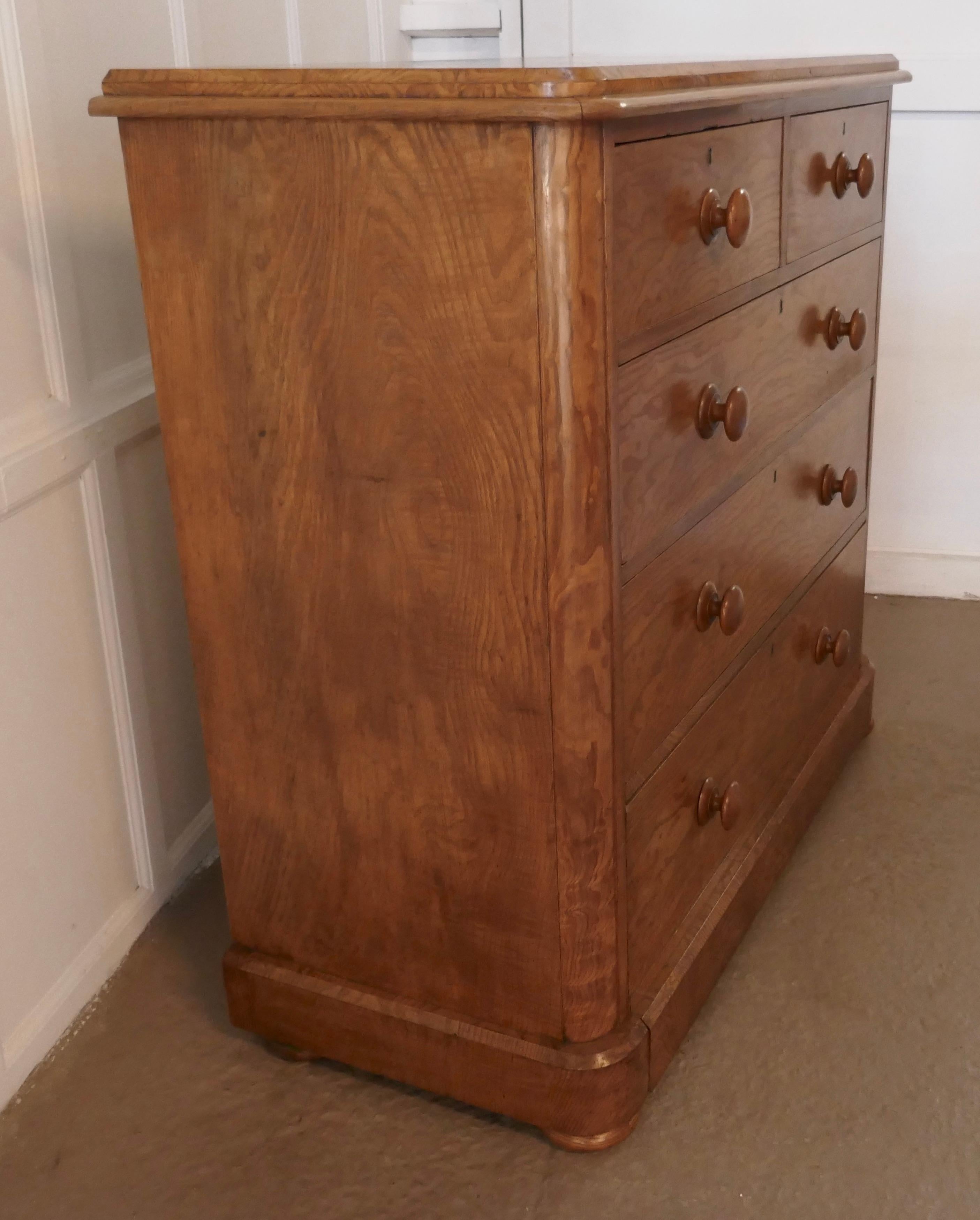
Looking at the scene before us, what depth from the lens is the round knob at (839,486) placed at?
1860 mm

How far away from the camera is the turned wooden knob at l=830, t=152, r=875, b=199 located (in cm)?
165

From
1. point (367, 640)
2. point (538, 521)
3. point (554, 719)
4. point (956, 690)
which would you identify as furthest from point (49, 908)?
point (956, 690)

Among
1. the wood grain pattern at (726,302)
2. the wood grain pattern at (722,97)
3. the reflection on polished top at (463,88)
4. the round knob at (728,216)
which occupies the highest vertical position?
the reflection on polished top at (463,88)

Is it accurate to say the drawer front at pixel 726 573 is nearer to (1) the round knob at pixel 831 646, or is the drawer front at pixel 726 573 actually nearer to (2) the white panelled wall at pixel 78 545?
(1) the round knob at pixel 831 646

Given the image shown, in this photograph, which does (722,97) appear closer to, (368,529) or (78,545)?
(368,529)

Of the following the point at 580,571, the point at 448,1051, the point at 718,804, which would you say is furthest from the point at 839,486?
the point at 448,1051

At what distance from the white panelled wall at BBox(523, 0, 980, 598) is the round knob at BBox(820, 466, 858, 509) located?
96 cm

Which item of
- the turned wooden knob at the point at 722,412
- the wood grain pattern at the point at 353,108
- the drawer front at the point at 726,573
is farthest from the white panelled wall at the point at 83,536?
the drawer front at the point at 726,573

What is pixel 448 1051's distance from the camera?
145cm

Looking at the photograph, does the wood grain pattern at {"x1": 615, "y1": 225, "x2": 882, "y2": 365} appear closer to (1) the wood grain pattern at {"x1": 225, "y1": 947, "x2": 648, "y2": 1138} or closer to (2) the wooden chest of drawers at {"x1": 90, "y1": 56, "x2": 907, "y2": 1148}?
(2) the wooden chest of drawers at {"x1": 90, "y1": 56, "x2": 907, "y2": 1148}

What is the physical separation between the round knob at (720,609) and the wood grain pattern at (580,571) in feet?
0.79

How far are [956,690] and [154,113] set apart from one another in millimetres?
1875

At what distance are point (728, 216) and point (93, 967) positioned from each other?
1.23 m

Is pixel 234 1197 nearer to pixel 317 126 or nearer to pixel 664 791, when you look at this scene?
pixel 664 791
